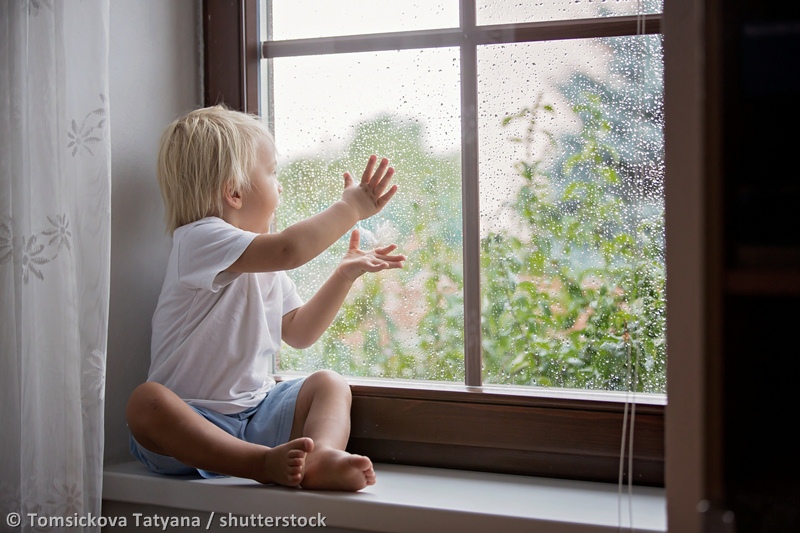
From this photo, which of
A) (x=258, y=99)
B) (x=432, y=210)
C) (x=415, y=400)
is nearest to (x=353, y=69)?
(x=258, y=99)

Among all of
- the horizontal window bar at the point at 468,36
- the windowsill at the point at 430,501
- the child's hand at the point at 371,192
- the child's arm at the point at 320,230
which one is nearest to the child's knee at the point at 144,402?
the windowsill at the point at 430,501

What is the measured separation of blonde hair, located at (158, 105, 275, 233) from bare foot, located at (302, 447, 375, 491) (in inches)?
18.7

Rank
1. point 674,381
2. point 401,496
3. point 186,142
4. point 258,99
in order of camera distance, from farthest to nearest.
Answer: point 258,99
point 186,142
point 401,496
point 674,381

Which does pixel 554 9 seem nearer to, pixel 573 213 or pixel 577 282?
pixel 573 213

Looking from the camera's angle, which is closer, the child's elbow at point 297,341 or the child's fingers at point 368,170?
the child's fingers at point 368,170

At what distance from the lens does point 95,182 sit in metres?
1.05

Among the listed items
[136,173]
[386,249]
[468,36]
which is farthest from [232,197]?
[468,36]

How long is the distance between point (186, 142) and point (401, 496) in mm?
697

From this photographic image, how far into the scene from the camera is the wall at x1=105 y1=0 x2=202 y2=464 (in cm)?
121

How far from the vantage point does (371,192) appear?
1.19 metres

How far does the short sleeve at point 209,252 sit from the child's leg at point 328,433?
24cm

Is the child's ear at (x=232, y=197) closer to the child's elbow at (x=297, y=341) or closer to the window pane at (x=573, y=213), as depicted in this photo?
the child's elbow at (x=297, y=341)

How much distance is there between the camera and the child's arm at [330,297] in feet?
4.00

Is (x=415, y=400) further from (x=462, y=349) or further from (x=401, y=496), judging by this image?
(x=401, y=496)
